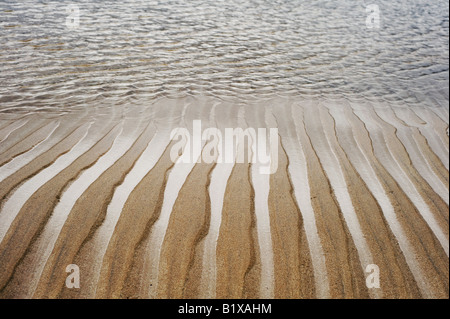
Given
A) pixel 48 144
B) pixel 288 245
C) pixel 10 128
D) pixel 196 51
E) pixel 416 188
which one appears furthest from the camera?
pixel 196 51

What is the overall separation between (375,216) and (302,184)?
0.54 m

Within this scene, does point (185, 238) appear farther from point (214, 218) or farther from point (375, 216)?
point (375, 216)

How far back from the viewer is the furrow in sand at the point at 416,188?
1.03 metres

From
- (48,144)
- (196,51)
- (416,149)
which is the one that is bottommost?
(416,149)

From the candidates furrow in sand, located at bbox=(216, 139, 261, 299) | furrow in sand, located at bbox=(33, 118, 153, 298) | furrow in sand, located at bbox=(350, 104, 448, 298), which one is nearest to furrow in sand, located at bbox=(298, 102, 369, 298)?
furrow in sand, located at bbox=(350, 104, 448, 298)

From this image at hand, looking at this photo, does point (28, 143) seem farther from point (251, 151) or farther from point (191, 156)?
point (251, 151)

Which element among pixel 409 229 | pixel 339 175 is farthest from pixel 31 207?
pixel 409 229

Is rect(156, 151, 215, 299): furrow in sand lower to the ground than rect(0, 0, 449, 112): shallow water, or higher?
lower

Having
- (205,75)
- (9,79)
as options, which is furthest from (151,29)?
(9,79)

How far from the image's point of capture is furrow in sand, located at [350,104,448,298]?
1.18 meters

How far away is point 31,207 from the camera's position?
1.88 m

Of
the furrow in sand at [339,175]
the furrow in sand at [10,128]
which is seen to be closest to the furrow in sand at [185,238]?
the furrow in sand at [339,175]

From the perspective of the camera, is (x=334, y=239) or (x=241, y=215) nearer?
(x=334, y=239)

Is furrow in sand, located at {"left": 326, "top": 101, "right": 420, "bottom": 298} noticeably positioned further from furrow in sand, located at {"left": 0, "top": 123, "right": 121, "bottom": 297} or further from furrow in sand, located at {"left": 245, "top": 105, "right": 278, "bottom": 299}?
furrow in sand, located at {"left": 0, "top": 123, "right": 121, "bottom": 297}
